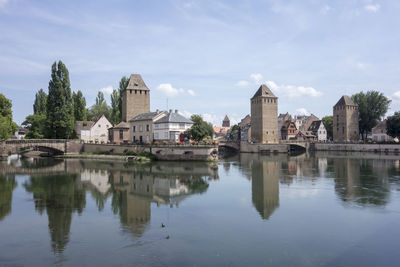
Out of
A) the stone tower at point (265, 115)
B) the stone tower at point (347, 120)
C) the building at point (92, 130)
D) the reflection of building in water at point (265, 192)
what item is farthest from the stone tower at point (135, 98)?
the stone tower at point (347, 120)

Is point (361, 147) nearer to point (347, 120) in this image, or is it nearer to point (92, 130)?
point (347, 120)

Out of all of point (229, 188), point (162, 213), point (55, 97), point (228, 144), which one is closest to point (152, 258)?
point (162, 213)

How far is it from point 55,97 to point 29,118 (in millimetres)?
26180

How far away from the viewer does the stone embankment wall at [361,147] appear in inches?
2523

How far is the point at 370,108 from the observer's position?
83438 mm

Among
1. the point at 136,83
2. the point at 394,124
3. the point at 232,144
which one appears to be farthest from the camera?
the point at 232,144

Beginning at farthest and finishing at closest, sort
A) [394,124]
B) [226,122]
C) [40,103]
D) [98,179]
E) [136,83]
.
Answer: [226,122] → [40,103] → [136,83] → [394,124] → [98,179]

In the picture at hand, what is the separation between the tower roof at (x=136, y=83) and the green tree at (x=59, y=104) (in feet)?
45.3

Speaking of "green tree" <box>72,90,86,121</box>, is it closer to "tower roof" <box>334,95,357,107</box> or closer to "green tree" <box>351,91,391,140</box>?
"tower roof" <box>334,95,357,107</box>

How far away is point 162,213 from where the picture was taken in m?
17.2

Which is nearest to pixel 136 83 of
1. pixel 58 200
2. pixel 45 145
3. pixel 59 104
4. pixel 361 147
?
pixel 59 104

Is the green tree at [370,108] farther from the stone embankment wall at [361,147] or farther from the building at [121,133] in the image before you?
the building at [121,133]

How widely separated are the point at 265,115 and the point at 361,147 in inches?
871

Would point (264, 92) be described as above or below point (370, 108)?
above
